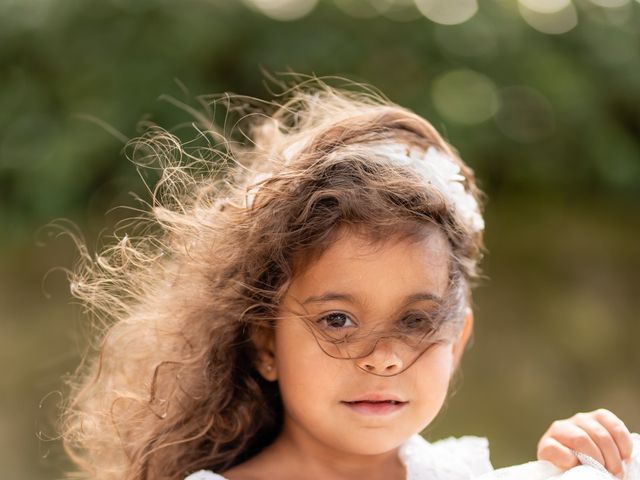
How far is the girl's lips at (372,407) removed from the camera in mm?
1800

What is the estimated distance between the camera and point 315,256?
180 centimetres

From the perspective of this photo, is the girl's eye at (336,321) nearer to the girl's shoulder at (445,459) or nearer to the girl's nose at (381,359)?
the girl's nose at (381,359)

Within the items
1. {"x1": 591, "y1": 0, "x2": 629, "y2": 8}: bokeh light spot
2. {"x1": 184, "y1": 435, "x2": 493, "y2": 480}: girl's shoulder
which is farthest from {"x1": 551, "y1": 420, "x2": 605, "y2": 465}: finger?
{"x1": 591, "y1": 0, "x2": 629, "y2": 8}: bokeh light spot

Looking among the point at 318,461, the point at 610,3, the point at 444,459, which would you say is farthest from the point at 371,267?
the point at 610,3

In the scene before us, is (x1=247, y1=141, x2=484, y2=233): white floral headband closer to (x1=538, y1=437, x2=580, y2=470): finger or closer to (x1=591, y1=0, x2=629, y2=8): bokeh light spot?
(x1=538, y1=437, x2=580, y2=470): finger

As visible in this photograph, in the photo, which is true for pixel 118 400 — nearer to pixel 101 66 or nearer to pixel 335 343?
pixel 335 343

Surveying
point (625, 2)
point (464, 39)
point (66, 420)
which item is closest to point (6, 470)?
point (66, 420)

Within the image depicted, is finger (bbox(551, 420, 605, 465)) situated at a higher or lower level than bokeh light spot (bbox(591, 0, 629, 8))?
higher

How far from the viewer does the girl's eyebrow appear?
5.78ft

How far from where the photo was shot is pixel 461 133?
12.9ft

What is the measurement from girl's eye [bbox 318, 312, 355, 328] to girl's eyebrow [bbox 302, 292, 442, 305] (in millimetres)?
29

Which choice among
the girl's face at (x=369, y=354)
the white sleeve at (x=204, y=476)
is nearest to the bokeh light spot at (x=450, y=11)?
the girl's face at (x=369, y=354)

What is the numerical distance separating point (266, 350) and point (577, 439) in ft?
1.93

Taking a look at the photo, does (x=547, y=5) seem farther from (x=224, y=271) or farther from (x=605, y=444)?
(x=605, y=444)
